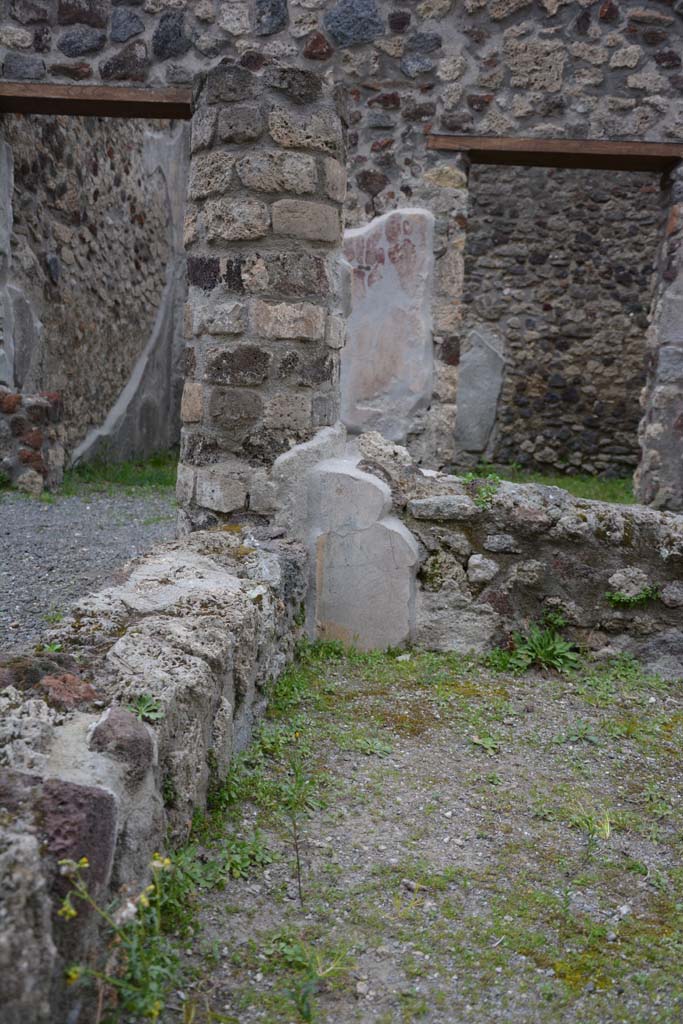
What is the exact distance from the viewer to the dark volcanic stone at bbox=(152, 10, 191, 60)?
514 centimetres

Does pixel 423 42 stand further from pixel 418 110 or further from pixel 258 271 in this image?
pixel 258 271

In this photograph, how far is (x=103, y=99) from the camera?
17.3 feet

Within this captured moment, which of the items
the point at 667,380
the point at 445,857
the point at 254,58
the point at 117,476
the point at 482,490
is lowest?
the point at 117,476

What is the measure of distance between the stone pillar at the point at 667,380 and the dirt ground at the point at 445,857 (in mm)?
3003

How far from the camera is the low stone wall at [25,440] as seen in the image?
19.3ft

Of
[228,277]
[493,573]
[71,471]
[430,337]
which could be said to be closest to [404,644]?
[493,573]

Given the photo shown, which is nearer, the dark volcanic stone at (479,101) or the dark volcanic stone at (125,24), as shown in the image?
the dark volcanic stone at (125,24)

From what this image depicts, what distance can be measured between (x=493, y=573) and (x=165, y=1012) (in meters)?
2.02

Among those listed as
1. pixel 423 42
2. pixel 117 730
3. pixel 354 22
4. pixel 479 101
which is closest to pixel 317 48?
pixel 354 22

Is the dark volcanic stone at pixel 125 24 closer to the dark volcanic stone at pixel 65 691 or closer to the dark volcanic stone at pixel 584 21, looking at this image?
the dark volcanic stone at pixel 584 21

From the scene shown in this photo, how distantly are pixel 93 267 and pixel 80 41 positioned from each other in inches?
116

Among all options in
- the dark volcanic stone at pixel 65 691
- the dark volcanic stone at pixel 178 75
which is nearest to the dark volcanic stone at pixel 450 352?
the dark volcanic stone at pixel 178 75

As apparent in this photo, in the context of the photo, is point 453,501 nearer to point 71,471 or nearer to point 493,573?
point 493,573

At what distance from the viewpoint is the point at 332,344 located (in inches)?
131
